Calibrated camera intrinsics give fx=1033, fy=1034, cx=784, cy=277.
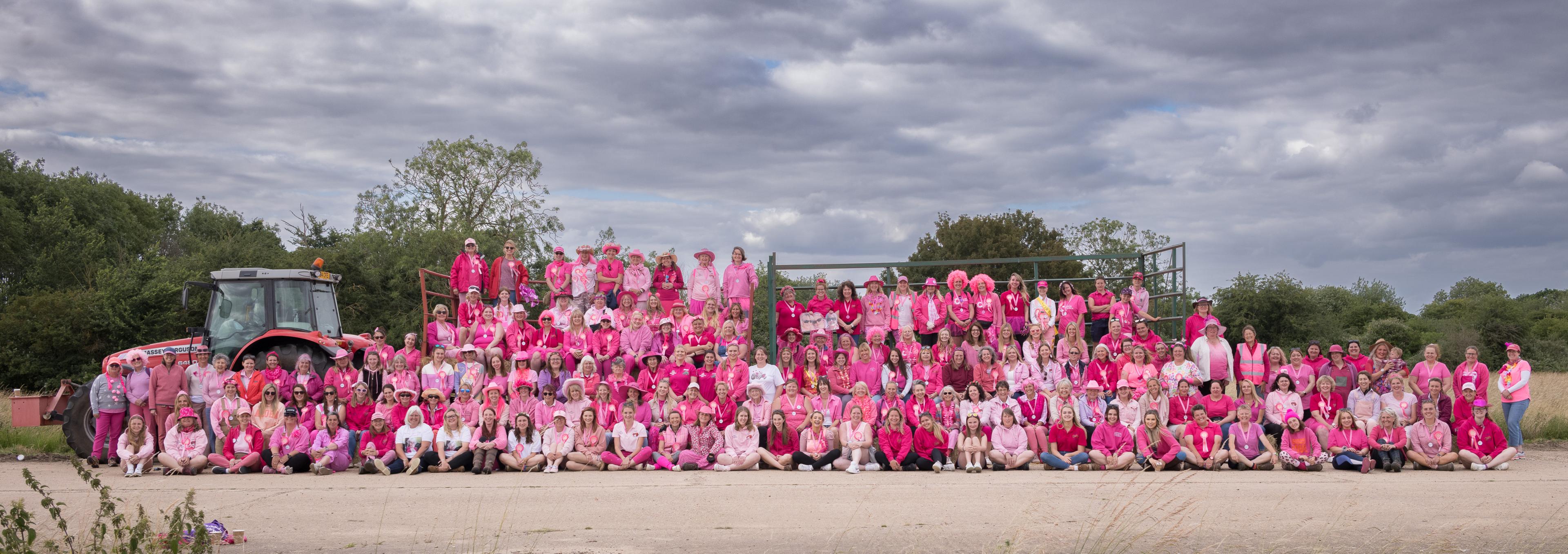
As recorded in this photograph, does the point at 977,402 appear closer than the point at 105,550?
No

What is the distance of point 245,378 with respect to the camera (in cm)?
1227

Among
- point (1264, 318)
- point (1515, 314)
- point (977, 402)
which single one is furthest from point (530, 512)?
point (1515, 314)

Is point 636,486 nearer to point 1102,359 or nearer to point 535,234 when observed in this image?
point 1102,359

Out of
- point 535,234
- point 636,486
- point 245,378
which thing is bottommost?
point 636,486

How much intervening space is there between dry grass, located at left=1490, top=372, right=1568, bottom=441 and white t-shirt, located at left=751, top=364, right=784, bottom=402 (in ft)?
27.4

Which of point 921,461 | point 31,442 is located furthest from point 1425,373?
point 31,442

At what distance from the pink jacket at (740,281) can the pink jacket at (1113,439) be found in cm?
499

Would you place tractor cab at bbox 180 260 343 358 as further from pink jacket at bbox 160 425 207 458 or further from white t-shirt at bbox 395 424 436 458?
white t-shirt at bbox 395 424 436 458

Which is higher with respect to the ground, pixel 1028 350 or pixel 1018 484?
pixel 1028 350

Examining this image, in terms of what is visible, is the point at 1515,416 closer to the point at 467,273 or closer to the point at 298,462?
the point at 467,273

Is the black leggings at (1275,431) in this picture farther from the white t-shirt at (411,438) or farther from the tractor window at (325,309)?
the tractor window at (325,309)

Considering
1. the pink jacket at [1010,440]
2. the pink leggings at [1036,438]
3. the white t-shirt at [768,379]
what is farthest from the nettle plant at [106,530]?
the pink leggings at [1036,438]

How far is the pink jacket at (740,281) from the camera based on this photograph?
14.1 metres

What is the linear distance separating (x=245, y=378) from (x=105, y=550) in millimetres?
7001
